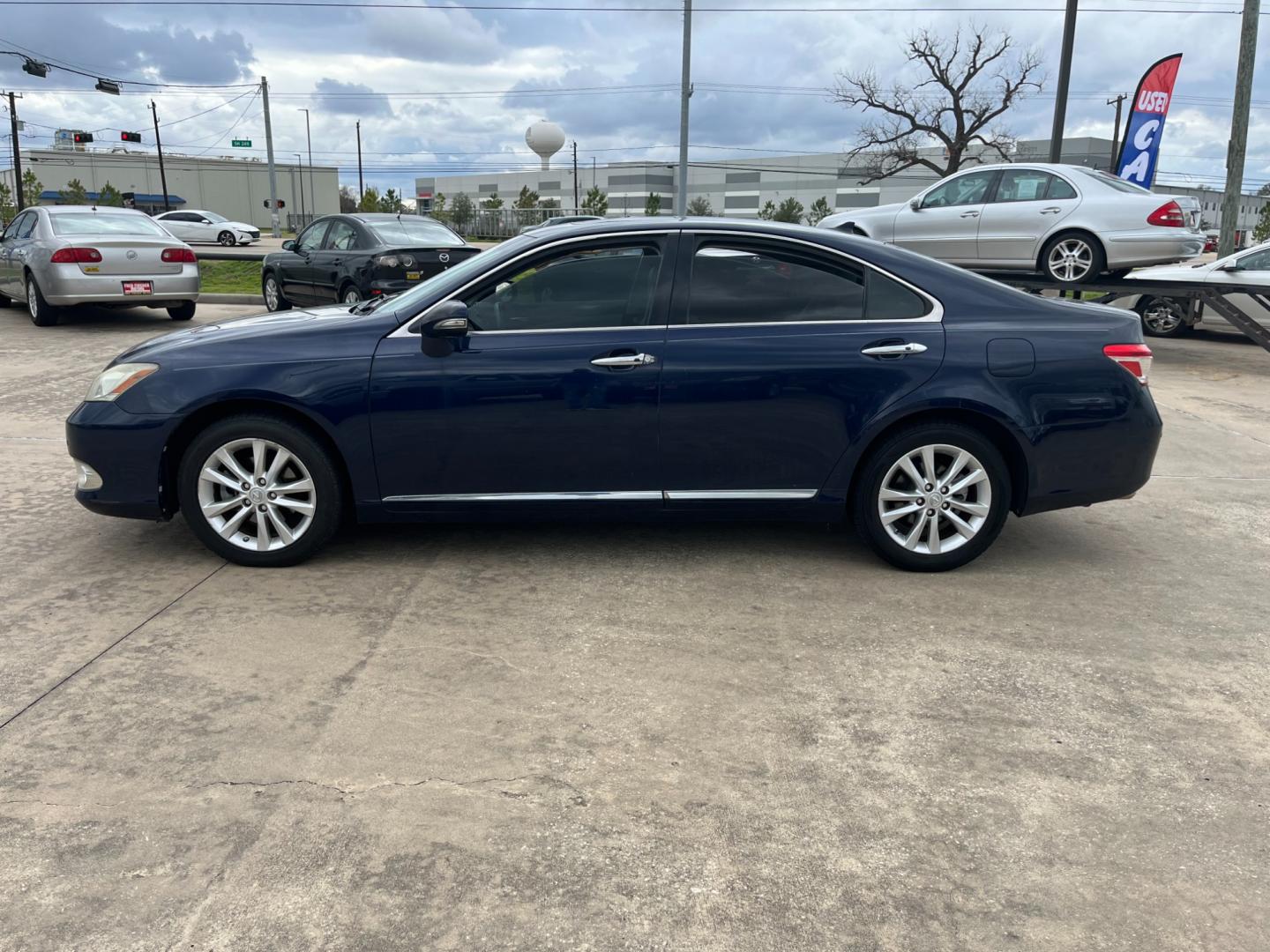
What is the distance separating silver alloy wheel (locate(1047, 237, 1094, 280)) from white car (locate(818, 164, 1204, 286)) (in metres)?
0.01

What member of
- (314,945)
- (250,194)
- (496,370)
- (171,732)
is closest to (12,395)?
(496,370)

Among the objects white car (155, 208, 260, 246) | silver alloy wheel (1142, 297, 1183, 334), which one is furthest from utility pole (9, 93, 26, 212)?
silver alloy wheel (1142, 297, 1183, 334)

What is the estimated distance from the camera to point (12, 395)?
8.58m

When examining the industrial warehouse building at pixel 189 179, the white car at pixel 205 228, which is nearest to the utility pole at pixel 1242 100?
the white car at pixel 205 228

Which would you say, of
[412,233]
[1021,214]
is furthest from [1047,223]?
[412,233]

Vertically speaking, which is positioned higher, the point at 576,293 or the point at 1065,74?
the point at 1065,74

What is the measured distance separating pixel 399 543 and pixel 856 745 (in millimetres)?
2701

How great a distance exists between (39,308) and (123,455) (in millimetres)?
10001

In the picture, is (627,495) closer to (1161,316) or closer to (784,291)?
(784,291)

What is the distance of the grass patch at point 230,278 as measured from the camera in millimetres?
18281

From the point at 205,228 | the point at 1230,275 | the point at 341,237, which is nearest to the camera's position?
the point at 1230,275

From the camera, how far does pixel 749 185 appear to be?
102m

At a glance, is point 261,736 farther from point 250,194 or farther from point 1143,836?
point 250,194

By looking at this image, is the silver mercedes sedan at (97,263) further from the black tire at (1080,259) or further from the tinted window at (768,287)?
the black tire at (1080,259)
